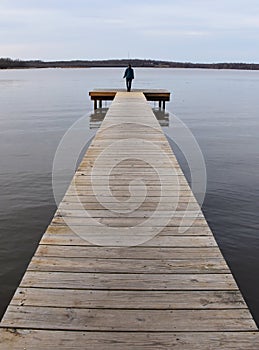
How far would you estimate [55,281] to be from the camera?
2.68 metres

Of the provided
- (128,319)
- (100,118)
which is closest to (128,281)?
(128,319)

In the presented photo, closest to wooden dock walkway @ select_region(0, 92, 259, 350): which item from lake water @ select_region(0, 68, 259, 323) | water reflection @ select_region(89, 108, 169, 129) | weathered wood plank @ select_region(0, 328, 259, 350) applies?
weathered wood plank @ select_region(0, 328, 259, 350)

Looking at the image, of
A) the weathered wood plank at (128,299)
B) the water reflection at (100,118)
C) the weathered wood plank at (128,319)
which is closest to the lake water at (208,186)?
the water reflection at (100,118)

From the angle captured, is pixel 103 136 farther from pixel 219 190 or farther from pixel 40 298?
pixel 40 298

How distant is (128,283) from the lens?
269 cm

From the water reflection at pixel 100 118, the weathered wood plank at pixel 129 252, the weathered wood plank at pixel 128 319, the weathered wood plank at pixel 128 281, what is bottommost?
the water reflection at pixel 100 118

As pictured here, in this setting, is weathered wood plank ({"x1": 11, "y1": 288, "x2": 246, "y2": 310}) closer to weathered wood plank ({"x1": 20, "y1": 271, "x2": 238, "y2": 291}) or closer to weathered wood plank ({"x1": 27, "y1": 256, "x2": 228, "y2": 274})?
weathered wood plank ({"x1": 20, "y1": 271, "x2": 238, "y2": 291})

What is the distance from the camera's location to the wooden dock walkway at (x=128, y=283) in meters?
2.16

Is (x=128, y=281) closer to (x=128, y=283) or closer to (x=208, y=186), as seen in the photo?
(x=128, y=283)

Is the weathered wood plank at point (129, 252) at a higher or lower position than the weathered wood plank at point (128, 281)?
lower

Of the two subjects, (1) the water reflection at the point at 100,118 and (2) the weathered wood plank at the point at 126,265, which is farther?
(1) the water reflection at the point at 100,118

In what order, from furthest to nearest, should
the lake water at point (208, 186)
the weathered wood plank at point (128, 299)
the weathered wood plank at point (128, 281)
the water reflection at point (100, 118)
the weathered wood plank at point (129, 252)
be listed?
the water reflection at point (100, 118), the lake water at point (208, 186), the weathered wood plank at point (129, 252), the weathered wood plank at point (128, 281), the weathered wood plank at point (128, 299)

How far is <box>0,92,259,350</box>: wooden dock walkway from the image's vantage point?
2158 millimetres

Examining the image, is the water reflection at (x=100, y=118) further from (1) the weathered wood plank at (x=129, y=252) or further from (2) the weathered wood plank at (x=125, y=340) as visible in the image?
(2) the weathered wood plank at (x=125, y=340)
